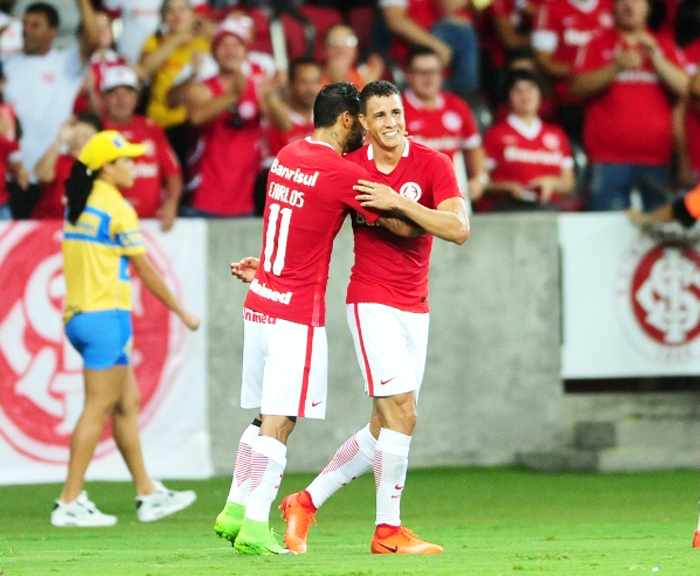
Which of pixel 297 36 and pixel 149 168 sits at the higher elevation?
pixel 297 36

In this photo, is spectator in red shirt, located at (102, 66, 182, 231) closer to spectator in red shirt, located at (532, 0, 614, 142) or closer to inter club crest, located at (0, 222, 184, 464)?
inter club crest, located at (0, 222, 184, 464)

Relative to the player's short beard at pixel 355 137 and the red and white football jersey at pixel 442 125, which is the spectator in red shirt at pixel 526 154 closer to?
the red and white football jersey at pixel 442 125

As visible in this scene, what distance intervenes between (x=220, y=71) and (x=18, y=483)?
373cm

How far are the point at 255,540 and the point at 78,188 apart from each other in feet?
11.0

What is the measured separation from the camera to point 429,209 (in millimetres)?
6840

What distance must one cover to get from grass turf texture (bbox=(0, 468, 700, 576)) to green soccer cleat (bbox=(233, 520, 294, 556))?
0.26 ft

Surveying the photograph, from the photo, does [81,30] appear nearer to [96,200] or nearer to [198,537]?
[96,200]

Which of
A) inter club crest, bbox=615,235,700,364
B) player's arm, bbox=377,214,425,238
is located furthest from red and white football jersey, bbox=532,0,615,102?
player's arm, bbox=377,214,425,238

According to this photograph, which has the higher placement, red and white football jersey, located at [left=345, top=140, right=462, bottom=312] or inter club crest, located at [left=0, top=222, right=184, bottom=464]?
red and white football jersey, located at [left=345, top=140, right=462, bottom=312]

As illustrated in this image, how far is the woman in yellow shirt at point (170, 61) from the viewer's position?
484 inches

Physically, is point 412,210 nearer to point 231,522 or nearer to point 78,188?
point 231,522

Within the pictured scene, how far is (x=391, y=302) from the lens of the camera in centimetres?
724

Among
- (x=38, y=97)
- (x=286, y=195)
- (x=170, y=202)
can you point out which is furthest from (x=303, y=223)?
(x=38, y=97)

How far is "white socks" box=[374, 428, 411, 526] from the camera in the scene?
23.4 ft
